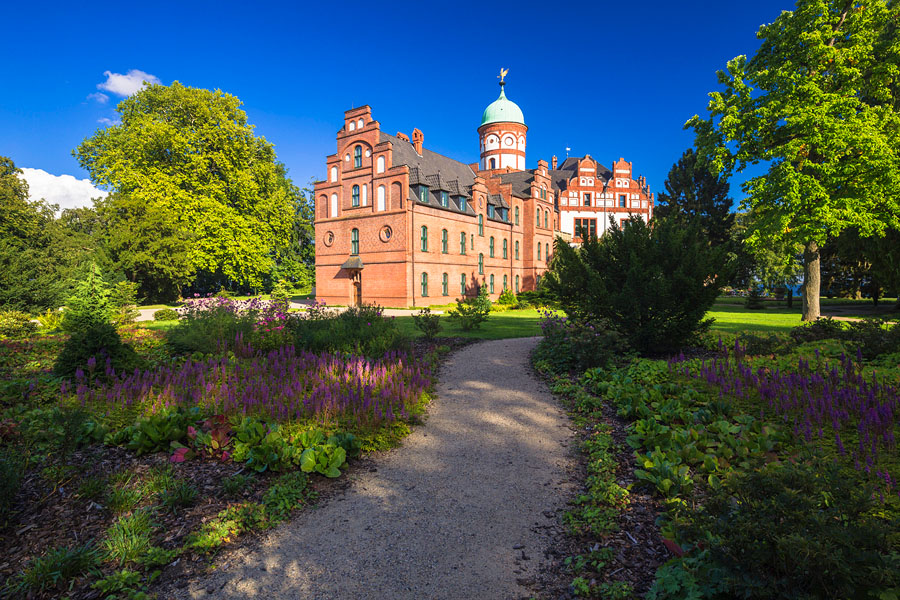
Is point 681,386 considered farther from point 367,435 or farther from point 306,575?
point 306,575

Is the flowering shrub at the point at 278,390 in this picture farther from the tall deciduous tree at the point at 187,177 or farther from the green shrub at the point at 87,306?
the tall deciduous tree at the point at 187,177

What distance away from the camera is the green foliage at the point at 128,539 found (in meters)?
3.47

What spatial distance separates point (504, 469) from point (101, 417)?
5.13 m

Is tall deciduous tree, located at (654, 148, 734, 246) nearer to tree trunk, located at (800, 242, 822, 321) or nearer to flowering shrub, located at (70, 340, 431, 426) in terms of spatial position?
tree trunk, located at (800, 242, 822, 321)

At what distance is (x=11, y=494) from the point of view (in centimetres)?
393

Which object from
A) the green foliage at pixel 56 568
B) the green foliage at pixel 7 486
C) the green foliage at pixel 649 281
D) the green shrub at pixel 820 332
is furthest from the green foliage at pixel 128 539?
the green shrub at pixel 820 332

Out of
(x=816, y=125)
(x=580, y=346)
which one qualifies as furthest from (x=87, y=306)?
(x=816, y=125)

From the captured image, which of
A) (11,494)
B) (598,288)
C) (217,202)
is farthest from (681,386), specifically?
(217,202)

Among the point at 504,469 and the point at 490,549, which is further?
the point at 504,469

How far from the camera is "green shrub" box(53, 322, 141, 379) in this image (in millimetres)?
7500

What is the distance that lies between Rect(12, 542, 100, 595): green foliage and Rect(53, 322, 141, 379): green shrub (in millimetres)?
4932

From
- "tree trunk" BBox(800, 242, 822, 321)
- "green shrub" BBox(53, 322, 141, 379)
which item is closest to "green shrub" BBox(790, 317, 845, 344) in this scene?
"tree trunk" BBox(800, 242, 822, 321)

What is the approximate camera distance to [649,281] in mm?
9703

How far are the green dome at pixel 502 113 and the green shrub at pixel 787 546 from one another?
54629mm
